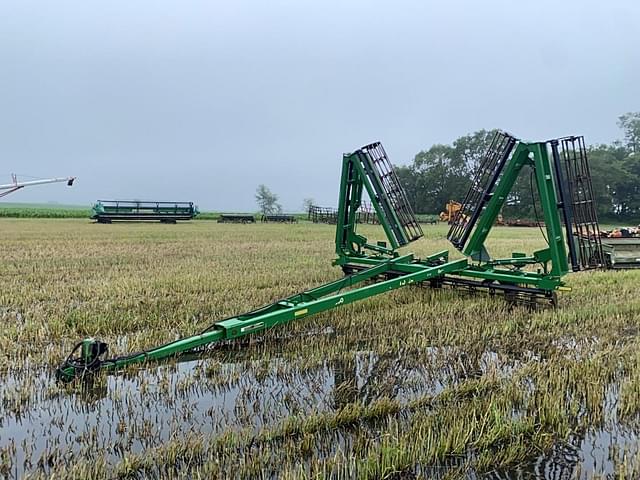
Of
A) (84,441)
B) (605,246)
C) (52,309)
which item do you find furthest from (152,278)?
(605,246)

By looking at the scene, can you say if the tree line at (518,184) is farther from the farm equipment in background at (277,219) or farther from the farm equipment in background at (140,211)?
the farm equipment in background at (140,211)

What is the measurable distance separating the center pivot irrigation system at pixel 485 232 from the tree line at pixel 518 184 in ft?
161

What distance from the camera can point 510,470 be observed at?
2531 mm

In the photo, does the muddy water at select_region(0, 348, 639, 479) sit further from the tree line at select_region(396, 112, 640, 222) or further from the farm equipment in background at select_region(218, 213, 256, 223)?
the tree line at select_region(396, 112, 640, 222)

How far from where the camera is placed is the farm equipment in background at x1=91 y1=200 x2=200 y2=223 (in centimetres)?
3366

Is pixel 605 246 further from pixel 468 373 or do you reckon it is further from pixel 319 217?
pixel 319 217

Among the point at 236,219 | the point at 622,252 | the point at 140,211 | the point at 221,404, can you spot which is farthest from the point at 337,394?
the point at 236,219

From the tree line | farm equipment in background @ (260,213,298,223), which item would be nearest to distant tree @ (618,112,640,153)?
the tree line

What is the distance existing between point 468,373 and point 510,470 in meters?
1.50

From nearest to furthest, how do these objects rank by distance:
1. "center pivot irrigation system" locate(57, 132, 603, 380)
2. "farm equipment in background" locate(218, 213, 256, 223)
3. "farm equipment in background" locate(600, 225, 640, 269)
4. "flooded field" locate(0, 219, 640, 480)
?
"flooded field" locate(0, 219, 640, 480) < "center pivot irrigation system" locate(57, 132, 603, 380) < "farm equipment in background" locate(600, 225, 640, 269) < "farm equipment in background" locate(218, 213, 256, 223)

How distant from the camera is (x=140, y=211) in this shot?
3500 centimetres

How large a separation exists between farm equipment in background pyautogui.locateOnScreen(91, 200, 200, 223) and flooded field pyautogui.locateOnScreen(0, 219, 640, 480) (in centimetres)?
2900

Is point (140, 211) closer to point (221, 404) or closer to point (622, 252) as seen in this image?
point (622, 252)

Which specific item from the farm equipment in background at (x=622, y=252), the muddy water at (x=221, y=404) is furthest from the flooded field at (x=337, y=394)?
the farm equipment in background at (x=622, y=252)
